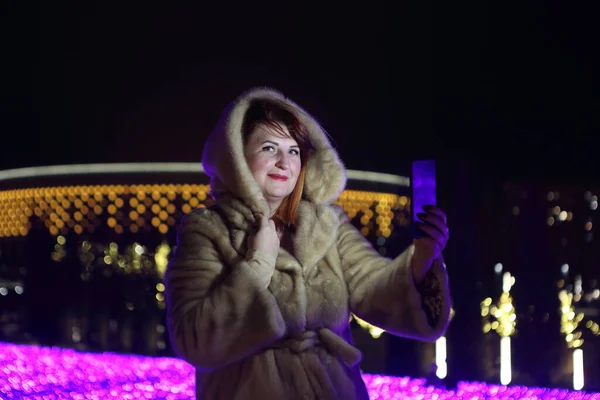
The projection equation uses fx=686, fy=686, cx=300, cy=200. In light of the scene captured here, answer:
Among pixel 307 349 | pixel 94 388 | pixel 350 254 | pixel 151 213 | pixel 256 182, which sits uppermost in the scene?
pixel 151 213

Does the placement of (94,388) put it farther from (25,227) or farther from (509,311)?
(509,311)

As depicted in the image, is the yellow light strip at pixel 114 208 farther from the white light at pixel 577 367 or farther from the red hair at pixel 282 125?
the red hair at pixel 282 125

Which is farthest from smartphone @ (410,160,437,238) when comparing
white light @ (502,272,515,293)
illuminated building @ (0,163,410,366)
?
white light @ (502,272,515,293)

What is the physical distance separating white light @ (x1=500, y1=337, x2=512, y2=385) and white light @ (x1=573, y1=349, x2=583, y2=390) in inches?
19.4

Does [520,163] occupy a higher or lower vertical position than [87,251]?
higher

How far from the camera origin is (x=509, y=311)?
850 centimetres

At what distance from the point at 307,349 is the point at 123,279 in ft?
28.1

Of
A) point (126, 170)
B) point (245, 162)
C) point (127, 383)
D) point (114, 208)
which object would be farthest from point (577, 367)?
point (245, 162)

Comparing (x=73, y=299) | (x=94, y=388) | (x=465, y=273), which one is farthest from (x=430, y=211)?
(x=73, y=299)

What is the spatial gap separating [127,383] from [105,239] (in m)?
5.15

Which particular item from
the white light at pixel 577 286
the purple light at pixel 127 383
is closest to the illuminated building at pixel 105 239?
the purple light at pixel 127 383

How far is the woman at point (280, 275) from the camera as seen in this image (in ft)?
4.96

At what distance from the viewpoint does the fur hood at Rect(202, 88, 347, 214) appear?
5.40 feet

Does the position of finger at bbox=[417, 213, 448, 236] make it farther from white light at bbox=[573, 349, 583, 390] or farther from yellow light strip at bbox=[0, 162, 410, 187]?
yellow light strip at bbox=[0, 162, 410, 187]
